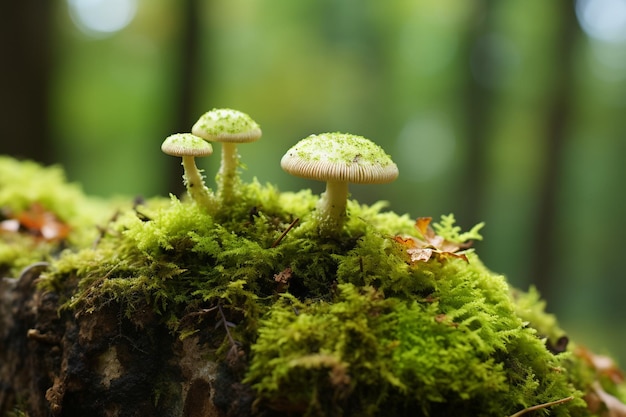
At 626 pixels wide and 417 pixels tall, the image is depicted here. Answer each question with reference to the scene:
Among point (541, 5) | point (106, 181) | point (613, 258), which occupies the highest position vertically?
point (541, 5)

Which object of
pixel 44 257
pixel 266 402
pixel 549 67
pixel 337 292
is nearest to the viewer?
pixel 266 402

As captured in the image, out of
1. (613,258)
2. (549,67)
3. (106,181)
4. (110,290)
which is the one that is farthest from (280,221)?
(613,258)

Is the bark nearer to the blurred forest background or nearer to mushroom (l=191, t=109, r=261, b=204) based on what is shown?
mushroom (l=191, t=109, r=261, b=204)

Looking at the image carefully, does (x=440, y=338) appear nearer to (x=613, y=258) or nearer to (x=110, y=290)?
(x=110, y=290)

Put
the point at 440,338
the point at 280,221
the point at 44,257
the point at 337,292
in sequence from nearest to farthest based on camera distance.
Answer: the point at 440,338
the point at 337,292
the point at 280,221
the point at 44,257

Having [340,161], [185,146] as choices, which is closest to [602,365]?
[340,161]

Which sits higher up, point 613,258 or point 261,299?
point 261,299

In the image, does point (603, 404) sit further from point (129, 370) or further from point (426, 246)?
point (129, 370)
